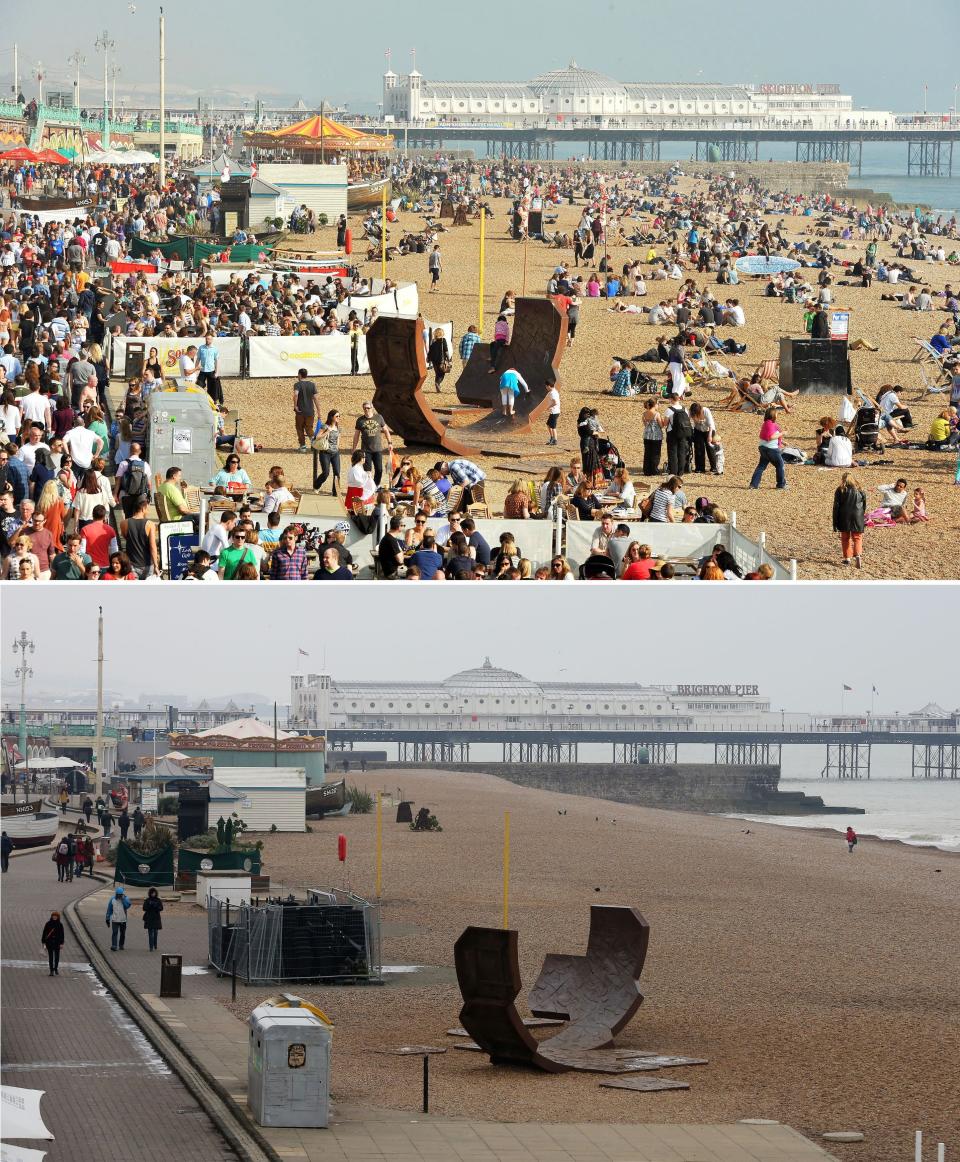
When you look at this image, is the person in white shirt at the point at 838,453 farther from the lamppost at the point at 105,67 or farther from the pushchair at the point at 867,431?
the lamppost at the point at 105,67

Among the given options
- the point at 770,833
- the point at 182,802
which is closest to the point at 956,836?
the point at 770,833

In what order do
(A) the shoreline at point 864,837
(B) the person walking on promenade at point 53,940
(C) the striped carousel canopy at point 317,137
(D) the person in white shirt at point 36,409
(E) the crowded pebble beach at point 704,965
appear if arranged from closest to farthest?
(E) the crowded pebble beach at point 704,965 → (B) the person walking on promenade at point 53,940 → (D) the person in white shirt at point 36,409 → (A) the shoreline at point 864,837 → (C) the striped carousel canopy at point 317,137

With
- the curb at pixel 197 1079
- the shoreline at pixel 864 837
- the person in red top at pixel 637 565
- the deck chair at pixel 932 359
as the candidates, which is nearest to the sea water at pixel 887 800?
the shoreline at pixel 864 837

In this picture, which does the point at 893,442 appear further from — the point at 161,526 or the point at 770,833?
the point at 770,833

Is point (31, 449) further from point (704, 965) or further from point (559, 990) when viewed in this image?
point (704, 965)

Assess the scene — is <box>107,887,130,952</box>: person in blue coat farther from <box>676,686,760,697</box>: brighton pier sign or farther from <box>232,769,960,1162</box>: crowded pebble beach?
<box>676,686,760,697</box>: brighton pier sign

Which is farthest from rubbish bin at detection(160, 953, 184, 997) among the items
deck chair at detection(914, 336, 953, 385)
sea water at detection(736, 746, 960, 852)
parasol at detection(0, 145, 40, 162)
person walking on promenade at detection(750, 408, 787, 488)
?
parasol at detection(0, 145, 40, 162)

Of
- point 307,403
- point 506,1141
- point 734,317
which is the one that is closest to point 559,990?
point 506,1141
